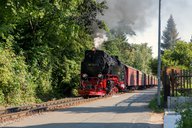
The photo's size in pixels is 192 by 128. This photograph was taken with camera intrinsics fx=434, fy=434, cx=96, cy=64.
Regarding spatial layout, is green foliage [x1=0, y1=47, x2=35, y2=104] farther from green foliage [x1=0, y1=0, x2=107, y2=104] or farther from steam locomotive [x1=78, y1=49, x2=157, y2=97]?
steam locomotive [x1=78, y1=49, x2=157, y2=97]

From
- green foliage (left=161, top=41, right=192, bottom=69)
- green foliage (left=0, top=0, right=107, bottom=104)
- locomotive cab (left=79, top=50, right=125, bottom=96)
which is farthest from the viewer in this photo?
green foliage (left=161, top=41, right=192, bottom=69)

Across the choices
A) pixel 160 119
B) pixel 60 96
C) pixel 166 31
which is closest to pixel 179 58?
pixel 60 96

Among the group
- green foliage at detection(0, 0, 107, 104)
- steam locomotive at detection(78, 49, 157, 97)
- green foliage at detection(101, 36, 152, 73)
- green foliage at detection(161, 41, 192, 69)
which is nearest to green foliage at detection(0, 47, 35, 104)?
green foliage at detection(0, 0, 107, 104)

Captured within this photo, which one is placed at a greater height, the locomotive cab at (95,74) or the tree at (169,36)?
the tree at (169,36)

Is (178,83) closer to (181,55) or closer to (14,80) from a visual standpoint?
(14,80)

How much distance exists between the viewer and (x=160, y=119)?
16.8 meters

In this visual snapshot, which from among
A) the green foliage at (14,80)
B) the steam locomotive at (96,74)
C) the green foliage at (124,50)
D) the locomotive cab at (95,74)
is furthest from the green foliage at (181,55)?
the green foliage at (14,80)

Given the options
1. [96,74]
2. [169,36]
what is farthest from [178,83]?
[169,36]

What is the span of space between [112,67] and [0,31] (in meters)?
13.4

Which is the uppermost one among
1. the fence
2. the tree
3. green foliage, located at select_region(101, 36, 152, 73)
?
the tree

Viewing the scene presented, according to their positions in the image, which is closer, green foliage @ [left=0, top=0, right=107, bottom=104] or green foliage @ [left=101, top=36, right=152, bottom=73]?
green foliage @ [left=0, top=0, right=107, bottom=104]

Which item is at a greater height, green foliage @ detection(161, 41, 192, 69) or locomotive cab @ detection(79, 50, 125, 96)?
green foliage @ detection(161, 41, 192, 69)

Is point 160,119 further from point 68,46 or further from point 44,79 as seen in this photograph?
point 68,46

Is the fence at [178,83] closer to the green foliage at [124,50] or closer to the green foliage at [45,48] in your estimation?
the green foliage at [45,48]
